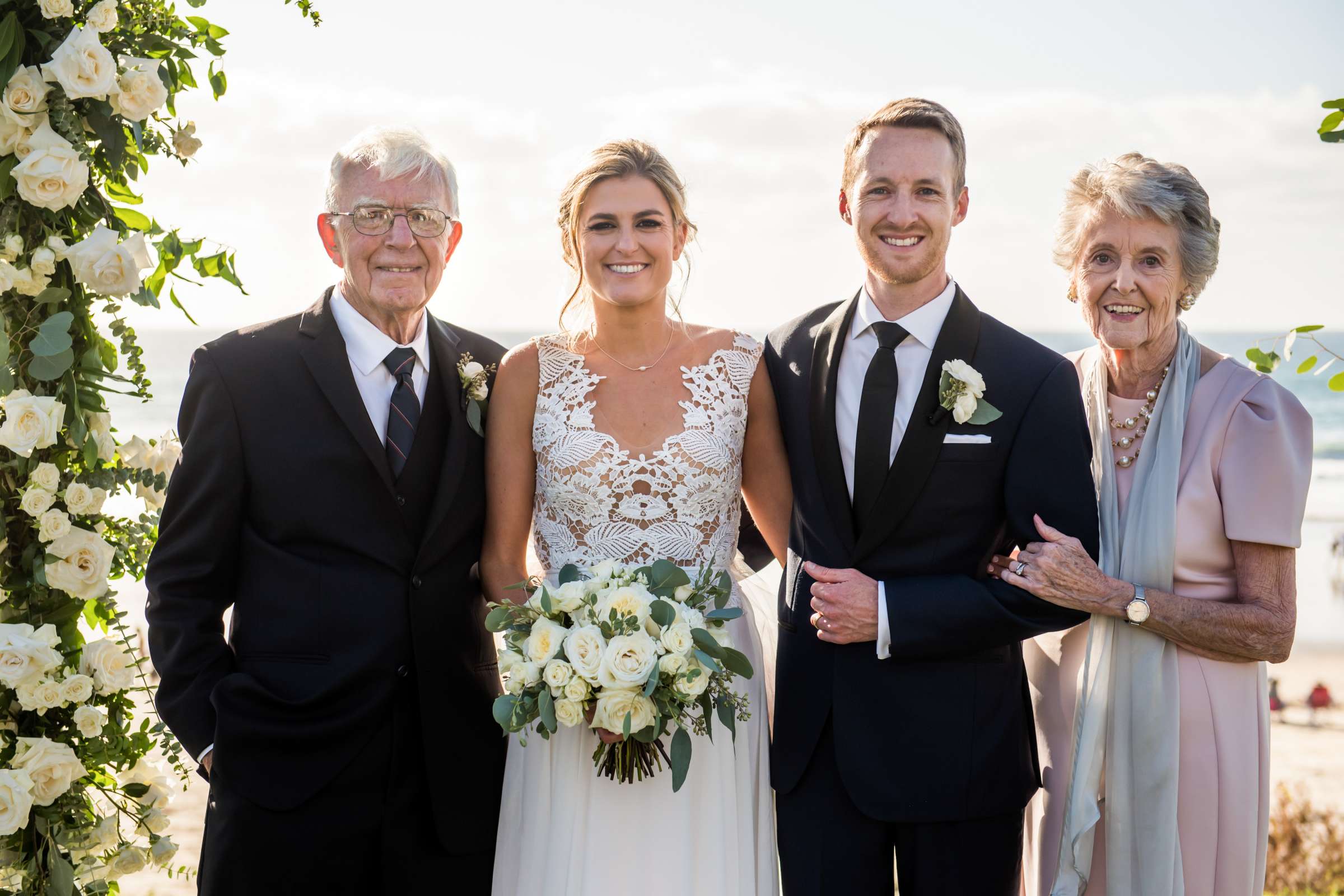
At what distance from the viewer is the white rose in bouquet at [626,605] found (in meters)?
3.28

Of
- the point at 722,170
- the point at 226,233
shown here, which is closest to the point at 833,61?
the point at 722,170

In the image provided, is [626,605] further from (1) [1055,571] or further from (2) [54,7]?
(2) [54,7]

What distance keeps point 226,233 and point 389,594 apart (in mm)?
39843

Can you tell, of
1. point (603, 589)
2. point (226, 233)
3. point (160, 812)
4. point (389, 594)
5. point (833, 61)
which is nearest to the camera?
point (603, 589)

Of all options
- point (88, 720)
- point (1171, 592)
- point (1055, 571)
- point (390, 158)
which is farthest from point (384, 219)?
point (1171, 592)

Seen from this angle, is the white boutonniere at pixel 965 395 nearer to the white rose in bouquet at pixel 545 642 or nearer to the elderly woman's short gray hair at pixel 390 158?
the white rose in bouquet at pixel 545 642

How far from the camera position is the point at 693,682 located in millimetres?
3244

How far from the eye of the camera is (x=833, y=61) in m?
45.9

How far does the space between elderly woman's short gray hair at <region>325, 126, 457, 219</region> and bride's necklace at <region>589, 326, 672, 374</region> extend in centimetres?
68

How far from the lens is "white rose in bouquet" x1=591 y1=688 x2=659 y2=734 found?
10.5 feet

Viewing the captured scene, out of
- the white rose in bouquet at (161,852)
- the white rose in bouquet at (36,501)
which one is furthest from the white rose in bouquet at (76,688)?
the white rose in bouquet at (161,852)

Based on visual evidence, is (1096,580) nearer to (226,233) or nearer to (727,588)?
(727,588)

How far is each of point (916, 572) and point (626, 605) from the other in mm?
929

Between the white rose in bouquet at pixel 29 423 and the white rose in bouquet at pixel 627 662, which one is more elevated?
the white rose in bouquet at pixel 29 423
